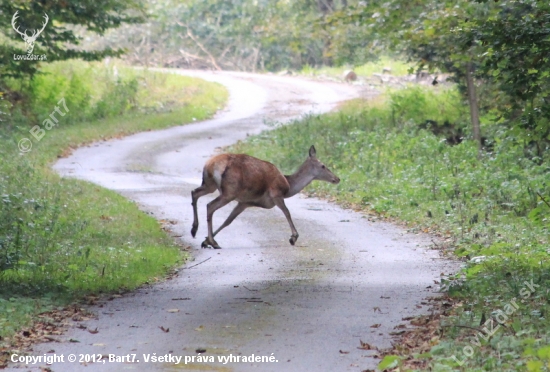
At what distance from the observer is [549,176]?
17141 mm

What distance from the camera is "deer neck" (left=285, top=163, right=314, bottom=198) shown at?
52.3ft

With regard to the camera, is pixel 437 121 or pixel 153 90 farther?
pixel 153 90

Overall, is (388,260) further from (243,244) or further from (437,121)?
(437,121)

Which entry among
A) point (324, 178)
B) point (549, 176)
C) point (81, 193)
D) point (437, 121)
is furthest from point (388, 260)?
point (437, 121)

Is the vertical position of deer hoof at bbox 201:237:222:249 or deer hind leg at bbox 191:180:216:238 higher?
deer hind leg at bbox 191:180:216:238

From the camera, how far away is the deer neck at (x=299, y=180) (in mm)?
15930

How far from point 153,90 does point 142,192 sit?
65.4 feet

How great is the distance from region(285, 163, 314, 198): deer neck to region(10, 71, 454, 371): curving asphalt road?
2.31 ft

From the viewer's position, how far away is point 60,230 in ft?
47.2

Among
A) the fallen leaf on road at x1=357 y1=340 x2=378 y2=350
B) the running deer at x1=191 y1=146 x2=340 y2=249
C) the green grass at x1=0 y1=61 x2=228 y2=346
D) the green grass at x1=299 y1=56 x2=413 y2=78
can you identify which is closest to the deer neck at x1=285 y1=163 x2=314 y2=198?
the running deer at x1=191 y1=146 x2=340 y2=249

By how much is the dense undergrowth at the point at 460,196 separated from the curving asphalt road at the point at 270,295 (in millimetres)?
647

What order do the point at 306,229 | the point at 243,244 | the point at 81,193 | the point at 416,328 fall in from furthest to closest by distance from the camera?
the point at 81,193, the point at 306,229, the point at 243,244, the point at 416,328

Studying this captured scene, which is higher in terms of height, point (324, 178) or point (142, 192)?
point (324, 178)

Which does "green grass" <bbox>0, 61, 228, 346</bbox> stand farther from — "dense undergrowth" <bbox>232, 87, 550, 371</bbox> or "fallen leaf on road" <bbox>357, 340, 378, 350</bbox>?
"dense undergrowth" <bbox>232, 87, 550, 371</bbox>
